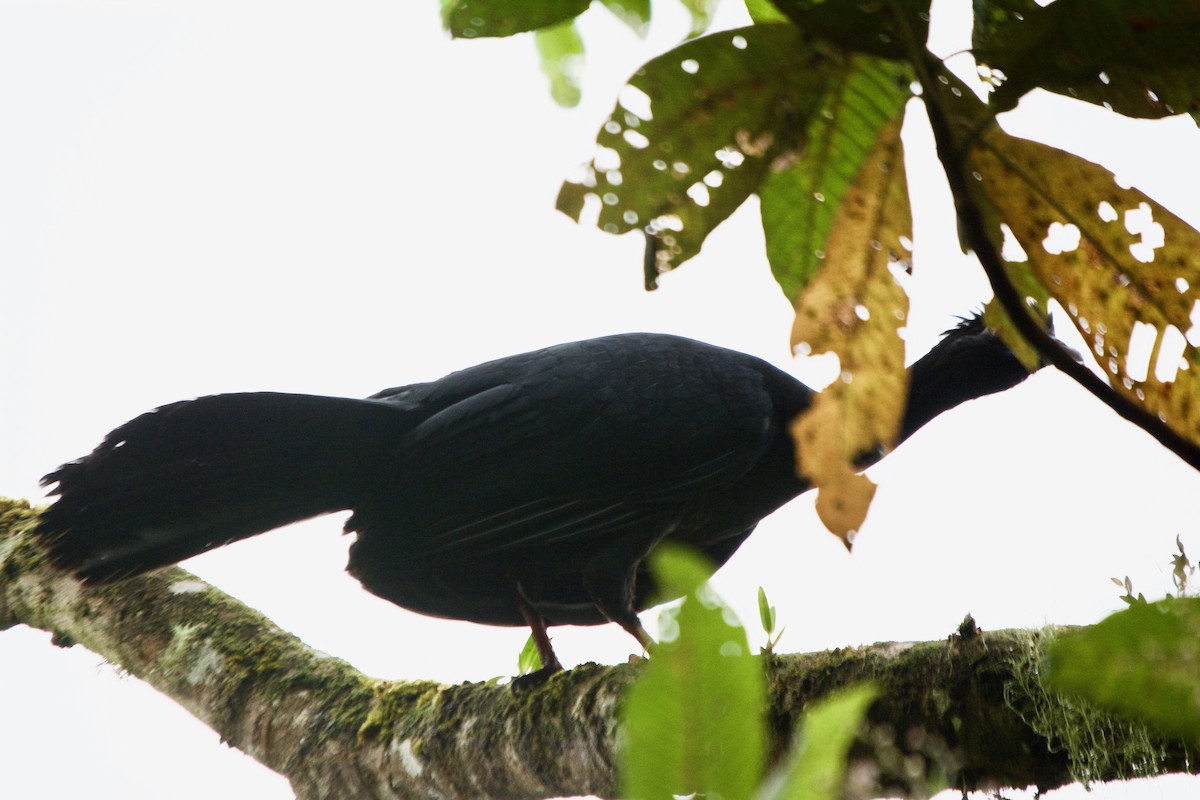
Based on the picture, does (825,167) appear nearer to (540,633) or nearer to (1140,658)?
(1140,658)

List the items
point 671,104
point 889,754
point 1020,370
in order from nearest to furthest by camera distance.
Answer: point 671,104 < point 889,754 < point 1020,370

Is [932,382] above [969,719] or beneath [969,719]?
above

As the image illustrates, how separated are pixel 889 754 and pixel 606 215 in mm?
1247

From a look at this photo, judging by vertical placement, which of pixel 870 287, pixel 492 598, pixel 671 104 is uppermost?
pixel 671 104

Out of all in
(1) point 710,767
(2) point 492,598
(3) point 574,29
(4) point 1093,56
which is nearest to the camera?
(1) point 710,767

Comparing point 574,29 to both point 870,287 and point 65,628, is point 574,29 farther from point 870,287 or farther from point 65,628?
point 65,628

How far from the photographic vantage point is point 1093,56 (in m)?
0.92

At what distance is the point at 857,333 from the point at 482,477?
2335mm

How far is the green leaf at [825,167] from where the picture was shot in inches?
40.7

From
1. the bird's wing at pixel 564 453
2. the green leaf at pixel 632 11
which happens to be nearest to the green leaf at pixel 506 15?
the green leaf at pixel 632 11

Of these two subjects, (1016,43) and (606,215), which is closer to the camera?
(1016,43)

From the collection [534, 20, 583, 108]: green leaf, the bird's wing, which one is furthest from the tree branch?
the bird's wing

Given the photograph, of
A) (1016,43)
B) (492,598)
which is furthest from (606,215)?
(492,598)

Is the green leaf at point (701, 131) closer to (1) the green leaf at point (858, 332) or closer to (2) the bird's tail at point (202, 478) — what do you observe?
(1) the green leaf at point (858, 332)
